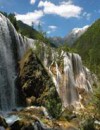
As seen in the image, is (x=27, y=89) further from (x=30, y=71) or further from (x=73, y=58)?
(x=73, y=58)

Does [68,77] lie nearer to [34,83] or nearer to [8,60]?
[34,83]

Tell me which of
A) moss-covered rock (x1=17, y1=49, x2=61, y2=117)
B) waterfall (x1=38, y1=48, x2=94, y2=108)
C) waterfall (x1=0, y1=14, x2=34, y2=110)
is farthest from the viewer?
waterfall (x1=38, y1=48, x2=94, y2=108)

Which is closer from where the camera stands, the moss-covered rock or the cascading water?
the moss-covered rock

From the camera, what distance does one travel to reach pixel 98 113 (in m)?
73.4

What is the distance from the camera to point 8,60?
76875 millimetres

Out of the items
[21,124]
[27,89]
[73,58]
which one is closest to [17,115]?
[21,124]

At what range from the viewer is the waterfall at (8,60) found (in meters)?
72.5

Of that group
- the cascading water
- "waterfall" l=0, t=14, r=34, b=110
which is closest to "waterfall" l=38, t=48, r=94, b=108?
the cascading water

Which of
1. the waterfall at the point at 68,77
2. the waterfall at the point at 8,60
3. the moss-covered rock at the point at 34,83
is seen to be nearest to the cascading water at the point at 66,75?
the waterfall at the point at 68,77

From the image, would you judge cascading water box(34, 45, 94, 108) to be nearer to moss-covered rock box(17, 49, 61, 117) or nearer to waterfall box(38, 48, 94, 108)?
waterfall box(38, 48, 94, 108)

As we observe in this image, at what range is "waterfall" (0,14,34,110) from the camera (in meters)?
72.5

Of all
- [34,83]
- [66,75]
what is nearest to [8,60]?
Result: [34,83]

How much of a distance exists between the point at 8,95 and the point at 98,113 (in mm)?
17161

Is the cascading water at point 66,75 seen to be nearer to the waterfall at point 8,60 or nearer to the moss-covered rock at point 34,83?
the moss-covered rock at point 34,83
